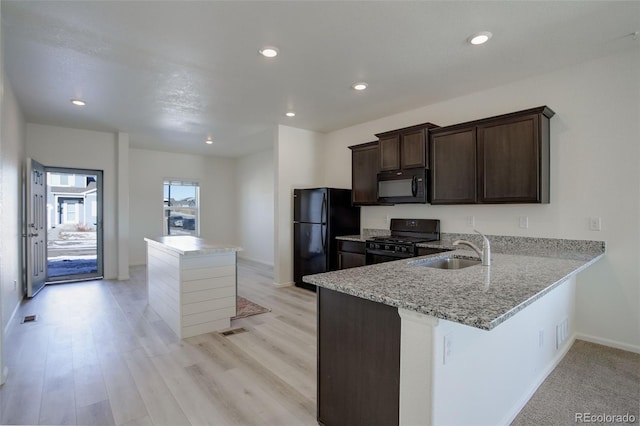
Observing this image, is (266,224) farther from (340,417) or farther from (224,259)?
(340,417)

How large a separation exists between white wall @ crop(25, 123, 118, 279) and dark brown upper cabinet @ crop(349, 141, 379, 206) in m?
4.30

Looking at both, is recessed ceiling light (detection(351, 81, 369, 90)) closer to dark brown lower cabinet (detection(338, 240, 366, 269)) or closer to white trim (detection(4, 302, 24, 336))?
dark brown lower cabinet (detection(338, 240, 366, 269))

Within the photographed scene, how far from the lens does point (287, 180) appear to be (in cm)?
529

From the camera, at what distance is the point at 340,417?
1701mm

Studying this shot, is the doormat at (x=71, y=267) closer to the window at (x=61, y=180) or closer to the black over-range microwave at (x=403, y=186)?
the window at (x=61, y=180)

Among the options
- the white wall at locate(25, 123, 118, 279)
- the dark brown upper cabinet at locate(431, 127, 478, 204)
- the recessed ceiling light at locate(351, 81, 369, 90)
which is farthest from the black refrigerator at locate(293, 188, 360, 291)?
the white wall at locate(25, 123, 118, 279)

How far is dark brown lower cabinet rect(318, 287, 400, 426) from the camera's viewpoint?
56.7 inches

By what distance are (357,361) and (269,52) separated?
252 centimetres

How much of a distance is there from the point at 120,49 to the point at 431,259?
312 centimetres

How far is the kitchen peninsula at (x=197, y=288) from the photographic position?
316cm

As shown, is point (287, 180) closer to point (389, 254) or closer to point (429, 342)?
point (389, 254)

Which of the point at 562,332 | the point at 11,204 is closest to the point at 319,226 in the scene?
the point at 562,332

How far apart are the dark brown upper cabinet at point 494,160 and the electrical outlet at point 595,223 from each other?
1.28ft

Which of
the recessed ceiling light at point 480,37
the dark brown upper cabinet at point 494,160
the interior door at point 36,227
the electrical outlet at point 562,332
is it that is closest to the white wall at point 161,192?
the interior door at point 36,227
